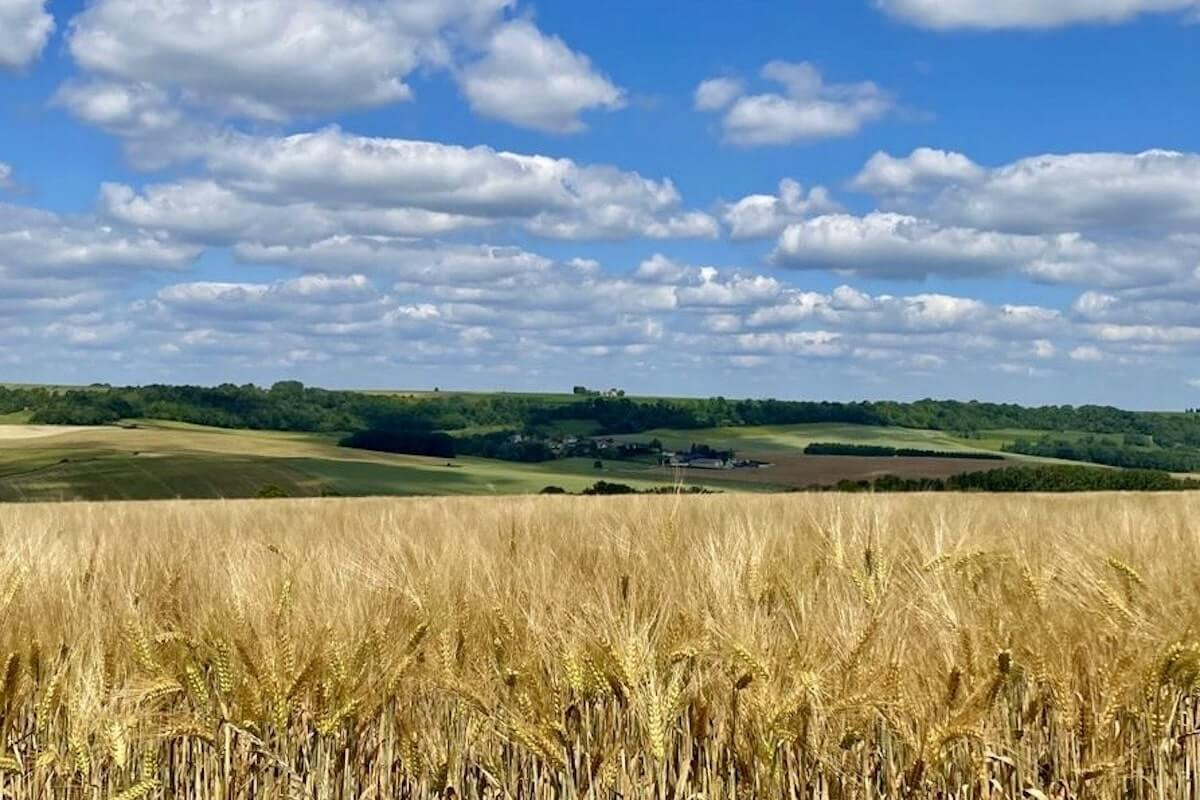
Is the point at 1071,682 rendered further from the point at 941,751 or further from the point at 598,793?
the point at 598,793

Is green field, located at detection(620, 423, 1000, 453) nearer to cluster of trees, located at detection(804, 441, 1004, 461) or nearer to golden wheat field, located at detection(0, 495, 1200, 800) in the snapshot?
cluster of trees, located at detection(804, 441, 1004, 461)

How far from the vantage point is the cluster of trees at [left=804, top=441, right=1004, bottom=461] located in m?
54.8

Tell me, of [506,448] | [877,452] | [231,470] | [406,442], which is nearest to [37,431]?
[231,470]

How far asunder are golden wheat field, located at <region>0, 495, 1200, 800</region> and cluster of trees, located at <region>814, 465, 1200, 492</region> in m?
28.8

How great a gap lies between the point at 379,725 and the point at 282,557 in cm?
173

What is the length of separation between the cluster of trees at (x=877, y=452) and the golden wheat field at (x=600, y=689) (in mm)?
50059

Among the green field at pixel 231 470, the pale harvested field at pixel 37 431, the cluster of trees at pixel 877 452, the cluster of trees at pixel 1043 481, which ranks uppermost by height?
the cluster of trees at pixel 877 452

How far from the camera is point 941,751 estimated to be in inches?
140

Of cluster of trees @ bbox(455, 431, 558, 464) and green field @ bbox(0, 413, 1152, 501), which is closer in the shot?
green field @ bbox(0, 413, 1152, 501)

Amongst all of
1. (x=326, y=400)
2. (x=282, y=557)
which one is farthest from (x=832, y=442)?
(x=282, y=557)

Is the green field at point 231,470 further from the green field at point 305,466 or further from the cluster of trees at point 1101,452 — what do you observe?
the cluster of trees at point 1101,452

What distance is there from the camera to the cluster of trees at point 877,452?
54.8 m

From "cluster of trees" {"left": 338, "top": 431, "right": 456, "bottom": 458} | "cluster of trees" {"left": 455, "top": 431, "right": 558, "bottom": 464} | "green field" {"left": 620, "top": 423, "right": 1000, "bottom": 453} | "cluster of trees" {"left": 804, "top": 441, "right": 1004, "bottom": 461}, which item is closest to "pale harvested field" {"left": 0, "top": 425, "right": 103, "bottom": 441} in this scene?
"cluster of trees" {"left": 338, "top": 431, "right": 456, "bottom": 458}

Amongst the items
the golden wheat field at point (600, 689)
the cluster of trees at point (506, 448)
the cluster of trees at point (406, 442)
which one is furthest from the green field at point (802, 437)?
the golden wheat field at point (600, 689)
